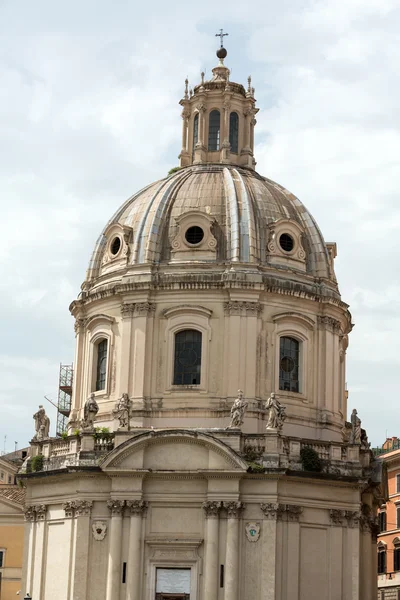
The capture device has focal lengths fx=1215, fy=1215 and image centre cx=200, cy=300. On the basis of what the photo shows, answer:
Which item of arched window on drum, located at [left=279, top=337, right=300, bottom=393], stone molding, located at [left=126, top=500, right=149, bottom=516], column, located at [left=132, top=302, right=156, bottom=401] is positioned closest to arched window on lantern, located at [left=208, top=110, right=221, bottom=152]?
column, located at [left=132, top=302, right=156, bottom=401]

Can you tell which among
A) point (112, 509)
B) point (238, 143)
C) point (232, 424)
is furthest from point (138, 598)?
point (238, 143)

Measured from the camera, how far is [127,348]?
55.7 m

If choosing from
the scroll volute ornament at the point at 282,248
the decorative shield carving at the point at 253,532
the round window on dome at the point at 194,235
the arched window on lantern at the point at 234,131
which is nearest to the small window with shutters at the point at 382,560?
the scroll volute ornament at the point at 282,248

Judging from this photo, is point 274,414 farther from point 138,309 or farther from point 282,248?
point 282,248

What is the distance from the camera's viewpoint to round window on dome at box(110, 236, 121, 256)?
58950mm

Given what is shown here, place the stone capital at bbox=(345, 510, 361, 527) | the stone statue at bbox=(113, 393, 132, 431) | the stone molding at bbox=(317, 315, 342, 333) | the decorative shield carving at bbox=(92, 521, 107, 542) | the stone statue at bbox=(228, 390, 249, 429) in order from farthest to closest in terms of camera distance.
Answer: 1. the stone molding at bbox=(317, 315, 342, 333)
2. the stone capital at bbox=(345, 510, 361, 527)
3. the stone statue at bbox=(113, 393, 132, 431)
4. the decorative shield carving at bbox=(92, 521, 107, 542)
5. the stone statue at bbox=(228, 390, 249, 429)

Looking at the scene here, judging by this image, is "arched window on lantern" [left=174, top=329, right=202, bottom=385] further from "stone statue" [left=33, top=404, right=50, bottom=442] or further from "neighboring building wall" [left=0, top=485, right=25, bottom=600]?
"neighboring building wall" [left=0, top=485, right=25, bottom=600]

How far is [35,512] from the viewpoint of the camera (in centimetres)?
5453

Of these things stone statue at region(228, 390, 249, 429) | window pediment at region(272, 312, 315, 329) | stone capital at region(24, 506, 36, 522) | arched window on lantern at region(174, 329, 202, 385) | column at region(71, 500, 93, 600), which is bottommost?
column at region(71, 500, 93, 600)

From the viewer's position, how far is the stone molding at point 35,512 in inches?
A: 2127

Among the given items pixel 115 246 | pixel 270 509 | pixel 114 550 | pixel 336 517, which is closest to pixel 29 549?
pixel 114 550

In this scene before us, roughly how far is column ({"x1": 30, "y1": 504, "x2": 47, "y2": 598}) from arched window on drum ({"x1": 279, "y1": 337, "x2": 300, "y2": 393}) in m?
12.3

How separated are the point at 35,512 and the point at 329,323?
16296mm

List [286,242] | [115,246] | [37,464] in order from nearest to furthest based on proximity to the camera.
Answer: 1. [37,464]
2. [286,242]
3. [115,246]
